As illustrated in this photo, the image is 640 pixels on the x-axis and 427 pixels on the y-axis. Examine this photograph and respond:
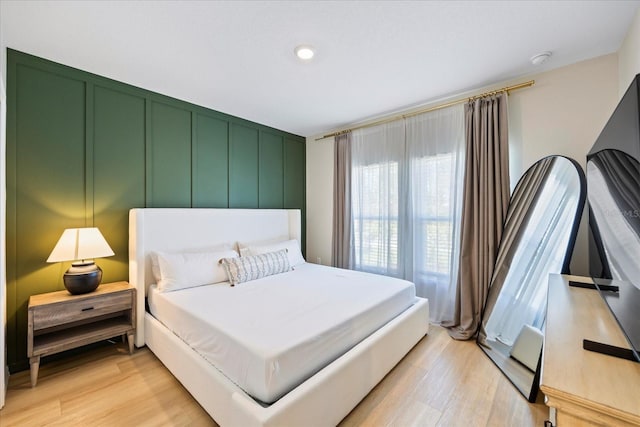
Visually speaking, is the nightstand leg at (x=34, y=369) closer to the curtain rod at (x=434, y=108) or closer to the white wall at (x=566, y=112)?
the curtain rod at (x=434, y=108)

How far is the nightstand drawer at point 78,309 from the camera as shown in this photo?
197 centimetres

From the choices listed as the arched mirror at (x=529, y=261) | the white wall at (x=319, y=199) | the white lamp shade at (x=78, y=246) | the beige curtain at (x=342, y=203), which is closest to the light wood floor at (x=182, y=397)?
the arched mirror at (x=529, y=261)

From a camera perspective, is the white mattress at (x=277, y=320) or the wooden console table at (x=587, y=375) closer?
the wooden console table at (x=587, y=375)

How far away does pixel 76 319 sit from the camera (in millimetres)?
2115

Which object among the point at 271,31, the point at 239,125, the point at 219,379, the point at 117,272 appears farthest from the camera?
the point at 239,125

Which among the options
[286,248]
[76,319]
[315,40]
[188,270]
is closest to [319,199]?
[286,248]

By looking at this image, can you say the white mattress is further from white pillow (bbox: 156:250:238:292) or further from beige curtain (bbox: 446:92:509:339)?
beige curtain (bbox: 446:92:509:339)

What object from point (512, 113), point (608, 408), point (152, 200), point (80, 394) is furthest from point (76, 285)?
point (512, 113)

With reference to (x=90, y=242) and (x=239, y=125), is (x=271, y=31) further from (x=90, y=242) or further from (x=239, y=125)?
(x=90, y=242)

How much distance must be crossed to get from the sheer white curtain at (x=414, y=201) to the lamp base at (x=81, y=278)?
9.25 ft

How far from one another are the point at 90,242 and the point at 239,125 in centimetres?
216

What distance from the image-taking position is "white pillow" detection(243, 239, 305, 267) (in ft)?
10.5

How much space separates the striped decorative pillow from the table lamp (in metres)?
1.01

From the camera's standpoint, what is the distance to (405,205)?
3305 mm
